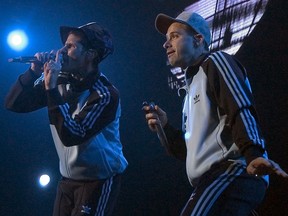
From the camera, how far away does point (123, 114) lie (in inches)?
146

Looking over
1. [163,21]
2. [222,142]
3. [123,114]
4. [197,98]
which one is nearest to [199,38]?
[163,21]

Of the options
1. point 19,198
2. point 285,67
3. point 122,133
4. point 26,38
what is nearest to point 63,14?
point 26,38

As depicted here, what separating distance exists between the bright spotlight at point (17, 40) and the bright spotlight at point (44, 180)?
1.11 metres

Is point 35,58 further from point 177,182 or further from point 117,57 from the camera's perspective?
point 177,182

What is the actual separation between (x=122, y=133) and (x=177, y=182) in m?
0.66

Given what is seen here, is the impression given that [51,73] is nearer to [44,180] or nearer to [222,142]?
[222,142]

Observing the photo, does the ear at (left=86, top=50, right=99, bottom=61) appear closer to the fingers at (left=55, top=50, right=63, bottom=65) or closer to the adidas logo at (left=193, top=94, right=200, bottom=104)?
the fingers at (left=55, top=50, right=63, bottom=65)

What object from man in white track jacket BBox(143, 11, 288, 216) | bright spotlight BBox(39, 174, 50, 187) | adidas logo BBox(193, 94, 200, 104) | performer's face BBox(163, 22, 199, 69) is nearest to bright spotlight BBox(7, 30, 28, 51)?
bright spotlight BBox(39, 174, 50, 187)

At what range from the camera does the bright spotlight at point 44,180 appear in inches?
141

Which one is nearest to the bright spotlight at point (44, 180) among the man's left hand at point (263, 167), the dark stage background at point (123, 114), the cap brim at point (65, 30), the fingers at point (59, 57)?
the dark stage background at point (123, 114)

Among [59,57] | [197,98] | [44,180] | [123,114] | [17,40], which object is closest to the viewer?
[197,98]

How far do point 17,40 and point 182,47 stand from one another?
83.8 inches

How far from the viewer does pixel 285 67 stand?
9.89 feet

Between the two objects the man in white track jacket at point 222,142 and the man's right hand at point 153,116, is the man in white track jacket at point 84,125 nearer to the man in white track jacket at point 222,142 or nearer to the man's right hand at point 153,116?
the man's right hand at point 153,116
